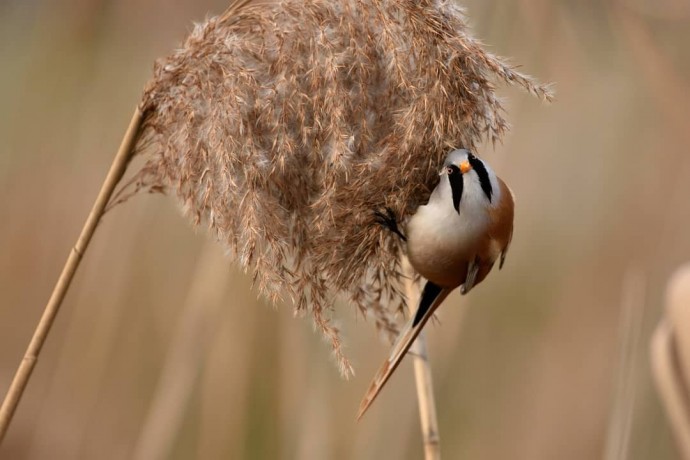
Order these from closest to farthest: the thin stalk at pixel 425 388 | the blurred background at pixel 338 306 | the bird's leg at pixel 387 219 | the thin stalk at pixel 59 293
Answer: the thin stalk at pixel 59 293 → the bird's leg at pixel 387 219 → the thin stalk at pixel 425 388 → the blurred background at pixel 338 306

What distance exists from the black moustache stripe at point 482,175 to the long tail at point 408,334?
0.14 metres

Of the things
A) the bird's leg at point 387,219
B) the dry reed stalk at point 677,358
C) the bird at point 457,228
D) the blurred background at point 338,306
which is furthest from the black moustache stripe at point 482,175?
the blurred background at point 338,306

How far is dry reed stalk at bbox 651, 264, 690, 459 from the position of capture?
128 centimetres

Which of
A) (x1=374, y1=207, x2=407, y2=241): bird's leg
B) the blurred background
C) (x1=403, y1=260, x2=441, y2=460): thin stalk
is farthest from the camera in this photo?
the blurred background

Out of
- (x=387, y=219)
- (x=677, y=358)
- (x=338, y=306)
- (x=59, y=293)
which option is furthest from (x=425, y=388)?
(x=338, y=306)

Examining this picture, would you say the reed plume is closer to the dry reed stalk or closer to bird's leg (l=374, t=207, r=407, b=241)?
bird's leg (l=374, t=207, r=407, b=241)

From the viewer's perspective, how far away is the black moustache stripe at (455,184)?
3.52 ft

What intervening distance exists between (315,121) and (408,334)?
0.28m

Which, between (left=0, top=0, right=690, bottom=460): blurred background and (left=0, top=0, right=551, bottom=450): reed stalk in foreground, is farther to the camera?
(left=0, top=0, right=690, bottom=460): blurred background

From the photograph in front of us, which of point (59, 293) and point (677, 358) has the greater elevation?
point (677, 358)

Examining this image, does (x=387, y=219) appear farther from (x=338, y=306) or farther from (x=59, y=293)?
(x=338, y=306)

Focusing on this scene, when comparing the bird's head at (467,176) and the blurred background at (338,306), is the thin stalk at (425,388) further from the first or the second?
the blurred background at (338,306)

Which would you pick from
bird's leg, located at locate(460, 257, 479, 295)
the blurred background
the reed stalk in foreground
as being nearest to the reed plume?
the reed stalk in foreground

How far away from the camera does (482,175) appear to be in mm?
1070
